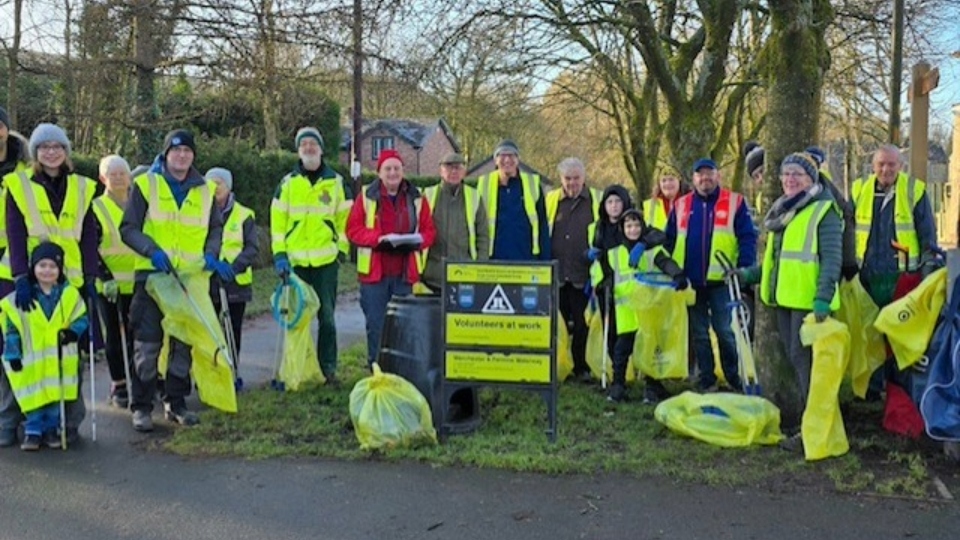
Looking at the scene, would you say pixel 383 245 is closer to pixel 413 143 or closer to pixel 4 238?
pixel 4 238

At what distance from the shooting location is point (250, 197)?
757 inches

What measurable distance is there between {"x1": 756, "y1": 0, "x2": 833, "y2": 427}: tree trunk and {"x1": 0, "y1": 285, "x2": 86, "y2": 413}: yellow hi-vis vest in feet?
15.2

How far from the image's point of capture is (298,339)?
7.48 m

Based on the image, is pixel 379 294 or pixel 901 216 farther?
pixel 379 294

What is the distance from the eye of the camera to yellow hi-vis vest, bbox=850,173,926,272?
697cm

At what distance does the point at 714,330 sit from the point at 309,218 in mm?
3381

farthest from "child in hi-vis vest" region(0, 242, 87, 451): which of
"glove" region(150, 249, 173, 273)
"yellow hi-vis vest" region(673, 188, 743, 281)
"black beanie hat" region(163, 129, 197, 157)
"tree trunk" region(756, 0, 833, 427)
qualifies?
"tree trunk" region(756, 0, 833, 427)

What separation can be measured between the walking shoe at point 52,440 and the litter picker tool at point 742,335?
4.63m

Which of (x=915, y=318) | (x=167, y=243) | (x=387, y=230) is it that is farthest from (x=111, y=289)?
(x=915, y=318)

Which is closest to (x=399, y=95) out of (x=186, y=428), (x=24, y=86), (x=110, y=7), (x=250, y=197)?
(x=110, y=7)

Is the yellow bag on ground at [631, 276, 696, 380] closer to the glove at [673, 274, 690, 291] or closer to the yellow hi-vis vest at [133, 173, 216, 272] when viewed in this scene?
the glove at [673, 274, 690, 291]

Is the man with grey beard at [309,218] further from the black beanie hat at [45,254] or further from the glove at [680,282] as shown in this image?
the glove at [680,282]

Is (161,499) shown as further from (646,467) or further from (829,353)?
(829,353)

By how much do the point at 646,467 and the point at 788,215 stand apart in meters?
1.83
